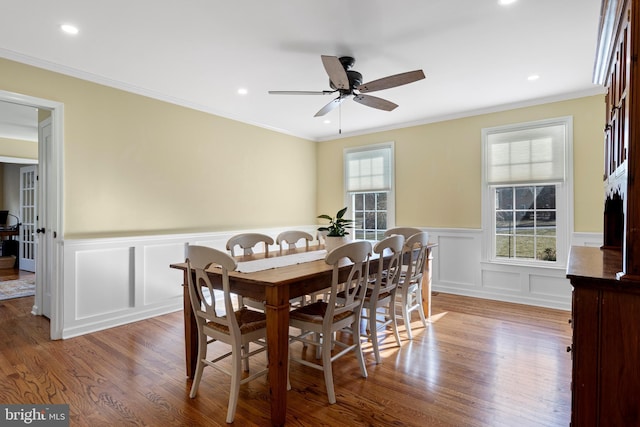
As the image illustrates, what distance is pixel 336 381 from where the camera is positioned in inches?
97.7

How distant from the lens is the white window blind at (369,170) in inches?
223

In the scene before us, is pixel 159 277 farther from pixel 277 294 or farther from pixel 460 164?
pixel 460 164

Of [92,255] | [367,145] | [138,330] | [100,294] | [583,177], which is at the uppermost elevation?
[367,145]

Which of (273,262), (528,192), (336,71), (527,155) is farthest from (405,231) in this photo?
(336,71)

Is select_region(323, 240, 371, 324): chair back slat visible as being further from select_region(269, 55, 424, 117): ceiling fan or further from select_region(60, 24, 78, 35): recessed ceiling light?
select_region(60, 24, 78, 35): recessed ceiling light

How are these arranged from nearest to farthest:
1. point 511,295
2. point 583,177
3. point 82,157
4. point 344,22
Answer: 1. point 344,22
2. point 82,157
3. point 583,177
4. point 511,295

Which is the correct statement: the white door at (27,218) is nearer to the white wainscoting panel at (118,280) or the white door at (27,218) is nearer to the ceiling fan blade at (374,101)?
the white wainscoting panel at (118,280)

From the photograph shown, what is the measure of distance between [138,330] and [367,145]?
13.9ft

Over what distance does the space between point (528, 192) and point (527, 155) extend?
1.56 feet

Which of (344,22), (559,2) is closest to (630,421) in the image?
(559,2)

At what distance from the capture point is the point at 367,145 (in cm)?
584

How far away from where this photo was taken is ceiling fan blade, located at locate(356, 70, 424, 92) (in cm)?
254

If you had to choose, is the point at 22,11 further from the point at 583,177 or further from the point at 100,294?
the point at 583,177

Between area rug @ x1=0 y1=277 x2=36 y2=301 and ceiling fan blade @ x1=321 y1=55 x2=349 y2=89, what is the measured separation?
5.05m
